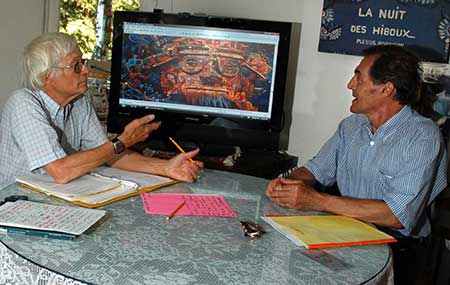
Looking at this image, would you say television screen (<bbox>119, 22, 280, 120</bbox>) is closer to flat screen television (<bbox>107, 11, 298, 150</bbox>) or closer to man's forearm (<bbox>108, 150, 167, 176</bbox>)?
flat screen television (<bbox>107, 11, 298, 150</bbox>)

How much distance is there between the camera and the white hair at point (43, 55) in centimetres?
199

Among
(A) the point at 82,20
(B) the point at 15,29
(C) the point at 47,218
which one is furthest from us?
(A) the point at 82,20

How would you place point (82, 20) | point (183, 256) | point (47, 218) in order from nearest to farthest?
point (183, 256) → point (47, 218) → point (82, 20)

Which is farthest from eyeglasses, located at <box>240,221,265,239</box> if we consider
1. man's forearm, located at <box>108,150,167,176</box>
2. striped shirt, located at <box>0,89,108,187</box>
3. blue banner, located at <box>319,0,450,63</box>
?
blue banner, located at <box>319,0,450,63</box>

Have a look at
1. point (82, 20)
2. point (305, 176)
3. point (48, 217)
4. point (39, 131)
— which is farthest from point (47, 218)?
point (82, 20)

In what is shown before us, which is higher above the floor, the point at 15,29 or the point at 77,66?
the point at 15,29

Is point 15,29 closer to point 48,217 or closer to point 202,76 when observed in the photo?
point 202,76

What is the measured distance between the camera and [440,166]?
6.76 feet

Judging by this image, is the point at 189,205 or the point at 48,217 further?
the point at 189,205

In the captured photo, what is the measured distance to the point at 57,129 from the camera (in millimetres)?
2051

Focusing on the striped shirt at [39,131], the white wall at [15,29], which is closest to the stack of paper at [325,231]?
the striped shirt at [39,131]

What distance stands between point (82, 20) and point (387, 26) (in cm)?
185

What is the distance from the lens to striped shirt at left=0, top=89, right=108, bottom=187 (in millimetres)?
1814

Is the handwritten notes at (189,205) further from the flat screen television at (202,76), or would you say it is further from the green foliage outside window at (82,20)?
the green foliage outside window at (82,20)
